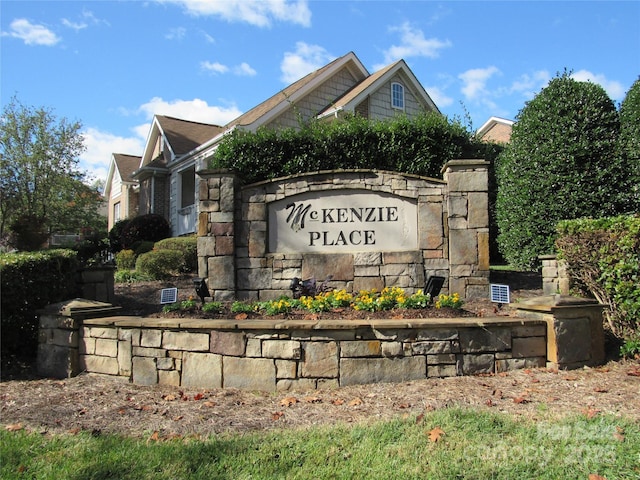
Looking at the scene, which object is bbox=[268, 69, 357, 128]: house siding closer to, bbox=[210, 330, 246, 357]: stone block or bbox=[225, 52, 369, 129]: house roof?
bbox=[225, 52, 369, 129]: house roof

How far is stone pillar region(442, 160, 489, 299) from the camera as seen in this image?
656 cm

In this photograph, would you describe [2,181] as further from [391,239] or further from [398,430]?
[398,430]

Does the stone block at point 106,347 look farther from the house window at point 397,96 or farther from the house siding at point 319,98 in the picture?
the house window at point 397,96

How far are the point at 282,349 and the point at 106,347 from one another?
1.99m

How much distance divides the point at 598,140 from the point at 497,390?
5.47 m

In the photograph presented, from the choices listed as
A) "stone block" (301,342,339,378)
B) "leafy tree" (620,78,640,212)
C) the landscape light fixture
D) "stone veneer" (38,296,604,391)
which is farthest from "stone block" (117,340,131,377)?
"leafy tree" (620,78,640,212)

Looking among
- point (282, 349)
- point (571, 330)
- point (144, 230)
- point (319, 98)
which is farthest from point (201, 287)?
point (319, 98)

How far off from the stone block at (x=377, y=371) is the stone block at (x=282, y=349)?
43 cm

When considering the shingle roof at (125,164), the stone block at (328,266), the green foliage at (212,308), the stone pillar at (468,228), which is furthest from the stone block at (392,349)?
the shingle roof at (125,164)

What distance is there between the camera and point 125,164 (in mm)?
27297

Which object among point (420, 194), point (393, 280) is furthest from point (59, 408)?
point (420, 194)

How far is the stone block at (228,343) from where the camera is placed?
456cm

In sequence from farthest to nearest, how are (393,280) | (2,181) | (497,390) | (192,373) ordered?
(2,181), (393,280), (192,373), (497,390)

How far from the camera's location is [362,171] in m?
6.82
